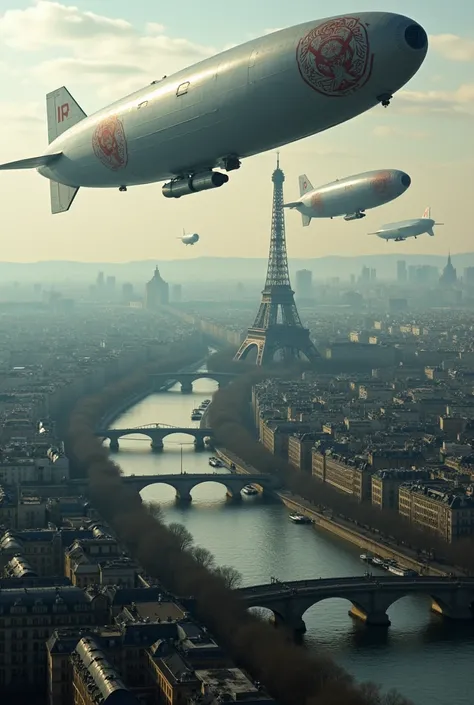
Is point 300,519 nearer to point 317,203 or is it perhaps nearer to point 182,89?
point 317,203

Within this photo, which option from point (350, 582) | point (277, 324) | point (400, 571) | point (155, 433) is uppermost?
point (277, 324)

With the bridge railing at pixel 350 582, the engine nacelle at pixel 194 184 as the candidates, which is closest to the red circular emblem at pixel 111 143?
the engine nacelle at pixel 194 184

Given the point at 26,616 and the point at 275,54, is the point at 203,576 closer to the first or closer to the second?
the point at 26,616

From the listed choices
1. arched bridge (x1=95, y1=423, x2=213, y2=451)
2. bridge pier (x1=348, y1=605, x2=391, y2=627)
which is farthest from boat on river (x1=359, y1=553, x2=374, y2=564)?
arched bridge (x1=95, y1=423, x2=213, y2=451)

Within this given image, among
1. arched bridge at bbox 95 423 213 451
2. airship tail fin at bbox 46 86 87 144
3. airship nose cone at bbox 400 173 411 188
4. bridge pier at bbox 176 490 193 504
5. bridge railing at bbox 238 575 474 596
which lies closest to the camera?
airship tail fin at bbox 46 86 87 144

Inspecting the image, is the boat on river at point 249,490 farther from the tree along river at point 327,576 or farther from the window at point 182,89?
the window at point 182,89

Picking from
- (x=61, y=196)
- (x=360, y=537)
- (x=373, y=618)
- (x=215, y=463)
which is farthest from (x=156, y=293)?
(x=61, y=196)

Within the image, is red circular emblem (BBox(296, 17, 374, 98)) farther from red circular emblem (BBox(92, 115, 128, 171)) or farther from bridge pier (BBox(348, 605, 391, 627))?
bridge pier (BBox(348, 605, 391, 627))

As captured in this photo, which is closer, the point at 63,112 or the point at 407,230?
the point at 63,112
